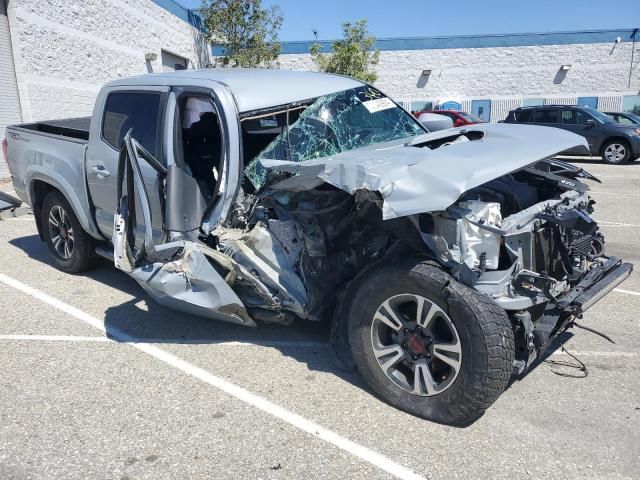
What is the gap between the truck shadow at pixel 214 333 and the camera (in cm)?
407

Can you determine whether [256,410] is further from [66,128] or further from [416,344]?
[66,128]

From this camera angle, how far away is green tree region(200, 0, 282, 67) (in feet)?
76.3

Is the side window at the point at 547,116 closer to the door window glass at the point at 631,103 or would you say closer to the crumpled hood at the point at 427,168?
the door window glass at the point at 631,103

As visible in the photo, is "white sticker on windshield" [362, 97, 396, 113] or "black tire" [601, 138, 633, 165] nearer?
"white sticker on windshield" [362, 97, 396, 113]

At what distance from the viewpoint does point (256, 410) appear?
340cm

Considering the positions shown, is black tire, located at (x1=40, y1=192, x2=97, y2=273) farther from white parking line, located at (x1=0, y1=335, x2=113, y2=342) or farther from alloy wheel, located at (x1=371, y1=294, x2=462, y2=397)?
alloy wheel, located at (x1=371, y1=294, x2=462, y2=397)

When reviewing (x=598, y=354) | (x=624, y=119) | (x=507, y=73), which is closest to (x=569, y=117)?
(x=624, y=119)

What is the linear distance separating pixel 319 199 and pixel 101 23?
16551 millimetres

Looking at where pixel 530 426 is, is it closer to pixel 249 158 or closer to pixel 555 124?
pixel 249 158

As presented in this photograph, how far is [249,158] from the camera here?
4242 millimetres

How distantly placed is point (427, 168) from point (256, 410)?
1.79m

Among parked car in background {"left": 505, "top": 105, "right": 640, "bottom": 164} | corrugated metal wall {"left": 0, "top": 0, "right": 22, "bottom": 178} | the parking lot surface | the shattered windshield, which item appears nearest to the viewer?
the parking lot surface

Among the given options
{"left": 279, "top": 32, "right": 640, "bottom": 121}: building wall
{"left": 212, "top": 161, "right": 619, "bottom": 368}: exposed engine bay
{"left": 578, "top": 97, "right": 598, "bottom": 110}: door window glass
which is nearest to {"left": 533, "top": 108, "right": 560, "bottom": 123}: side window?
{"left": 279, "top": 32, "right": 640, "bottom": 121}: building wall

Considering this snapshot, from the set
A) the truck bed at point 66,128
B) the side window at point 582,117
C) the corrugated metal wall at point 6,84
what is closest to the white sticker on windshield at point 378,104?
the truck bed at point 66,128
